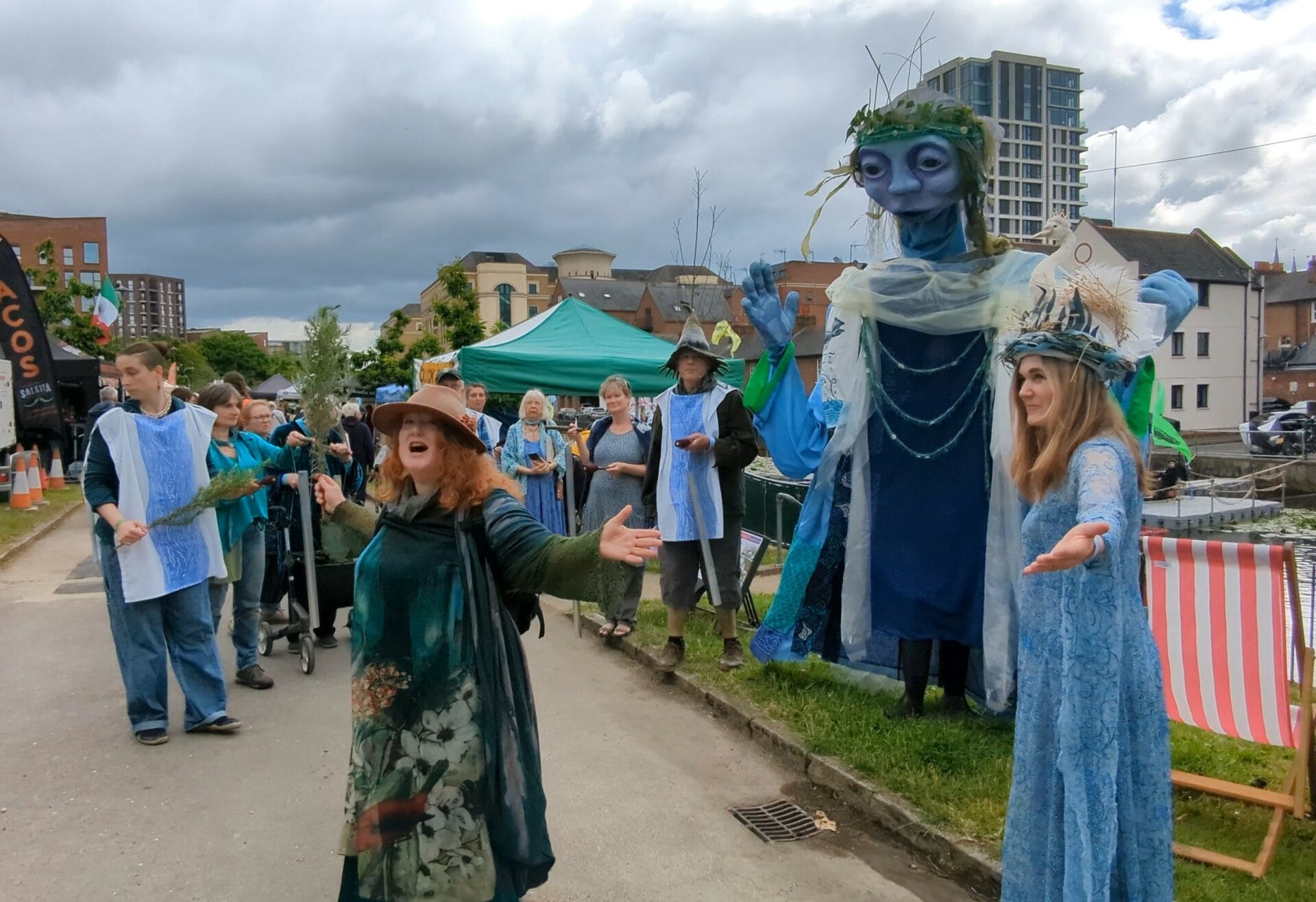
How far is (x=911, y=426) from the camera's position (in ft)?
15.5

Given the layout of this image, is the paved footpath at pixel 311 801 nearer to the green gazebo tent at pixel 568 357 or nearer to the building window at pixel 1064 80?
the green gazebo tent at pixel 568 357

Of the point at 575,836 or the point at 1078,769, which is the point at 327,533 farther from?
the point at 1078,769

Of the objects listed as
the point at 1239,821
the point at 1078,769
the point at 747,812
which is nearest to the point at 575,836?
the point at 747,812

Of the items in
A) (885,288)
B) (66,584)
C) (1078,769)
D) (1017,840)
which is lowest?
(66,584)

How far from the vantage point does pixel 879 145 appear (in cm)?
451

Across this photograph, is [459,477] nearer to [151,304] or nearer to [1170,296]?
[1170,296]

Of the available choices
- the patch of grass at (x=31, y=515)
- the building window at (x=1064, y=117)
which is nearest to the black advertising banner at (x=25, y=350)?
the patch of grass at (x=31, y=515)

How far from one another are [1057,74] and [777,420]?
4740 inches

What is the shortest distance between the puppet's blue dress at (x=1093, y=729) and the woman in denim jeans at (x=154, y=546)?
4.21m

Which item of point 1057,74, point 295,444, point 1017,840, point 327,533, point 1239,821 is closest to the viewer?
point 1017,840

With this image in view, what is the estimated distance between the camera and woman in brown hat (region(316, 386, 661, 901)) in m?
2.67

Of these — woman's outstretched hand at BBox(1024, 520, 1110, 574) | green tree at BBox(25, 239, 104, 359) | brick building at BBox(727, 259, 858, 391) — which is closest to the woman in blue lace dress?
woman's outstretched hand at BBox(1024, 520, 1110, 574)

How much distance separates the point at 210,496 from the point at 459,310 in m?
14.5

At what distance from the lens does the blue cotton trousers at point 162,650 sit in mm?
5105
